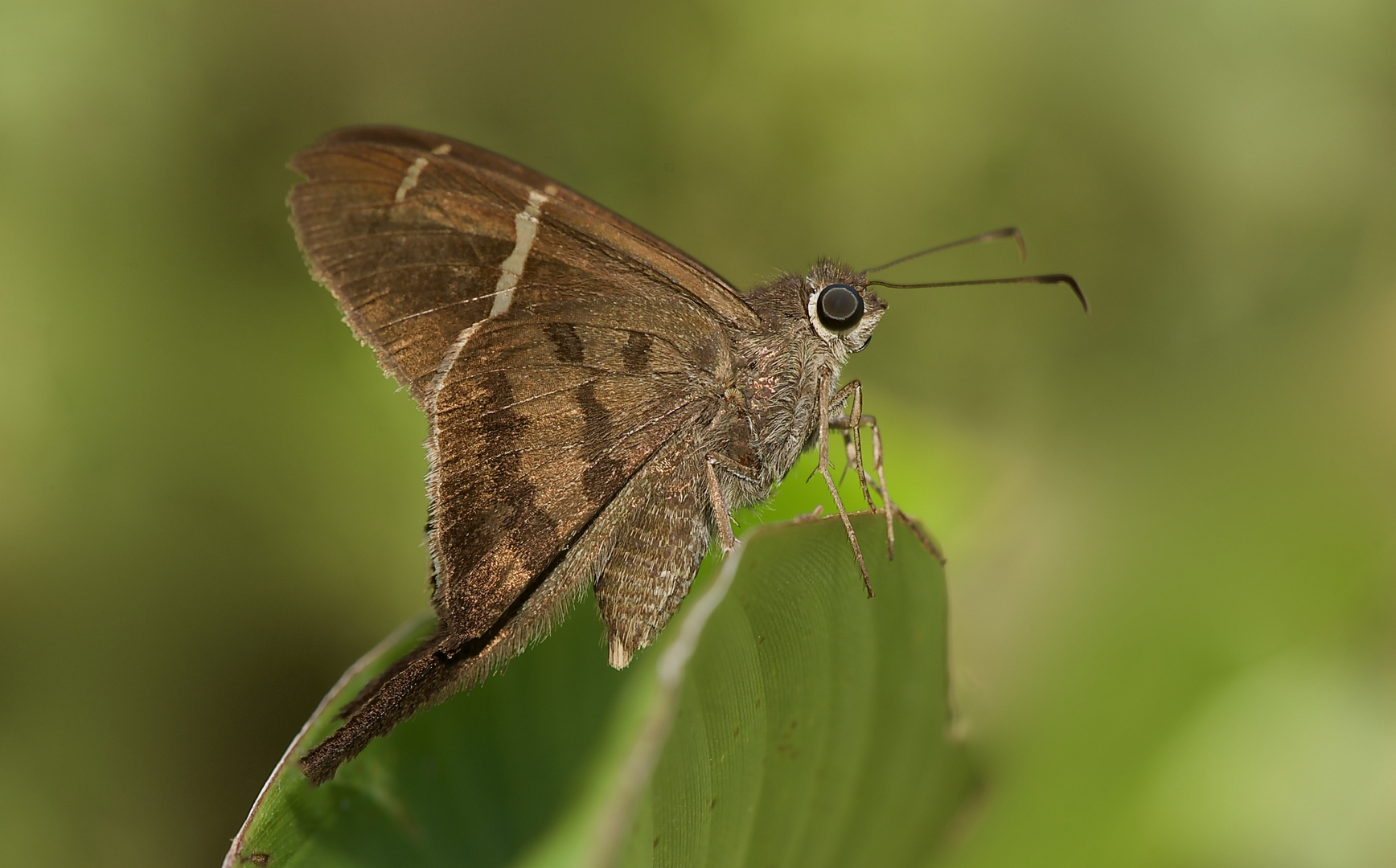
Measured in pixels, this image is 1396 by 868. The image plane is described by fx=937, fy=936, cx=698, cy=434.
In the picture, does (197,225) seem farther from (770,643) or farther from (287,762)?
(770,643)

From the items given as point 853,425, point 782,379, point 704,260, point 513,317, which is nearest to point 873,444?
point 853,425

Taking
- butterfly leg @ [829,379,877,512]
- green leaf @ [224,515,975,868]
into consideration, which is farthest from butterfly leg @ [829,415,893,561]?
green leaf @ [224,515,975,868]

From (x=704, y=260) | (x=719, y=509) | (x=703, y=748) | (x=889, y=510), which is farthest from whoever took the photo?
(x=704, y=260)

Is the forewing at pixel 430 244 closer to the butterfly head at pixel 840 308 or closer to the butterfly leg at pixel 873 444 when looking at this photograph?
the butterfly head at pixel 840 308

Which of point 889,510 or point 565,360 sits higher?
point 565,360

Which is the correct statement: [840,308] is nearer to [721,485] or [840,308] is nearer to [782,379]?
[782,379]

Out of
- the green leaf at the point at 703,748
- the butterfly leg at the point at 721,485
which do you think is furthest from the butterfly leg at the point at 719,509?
the green leaf at the point at 703,748

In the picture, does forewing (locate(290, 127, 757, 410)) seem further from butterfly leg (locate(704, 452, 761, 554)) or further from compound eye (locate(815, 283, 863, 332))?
butterfly leg (locate(704, 452, 761, 554))
